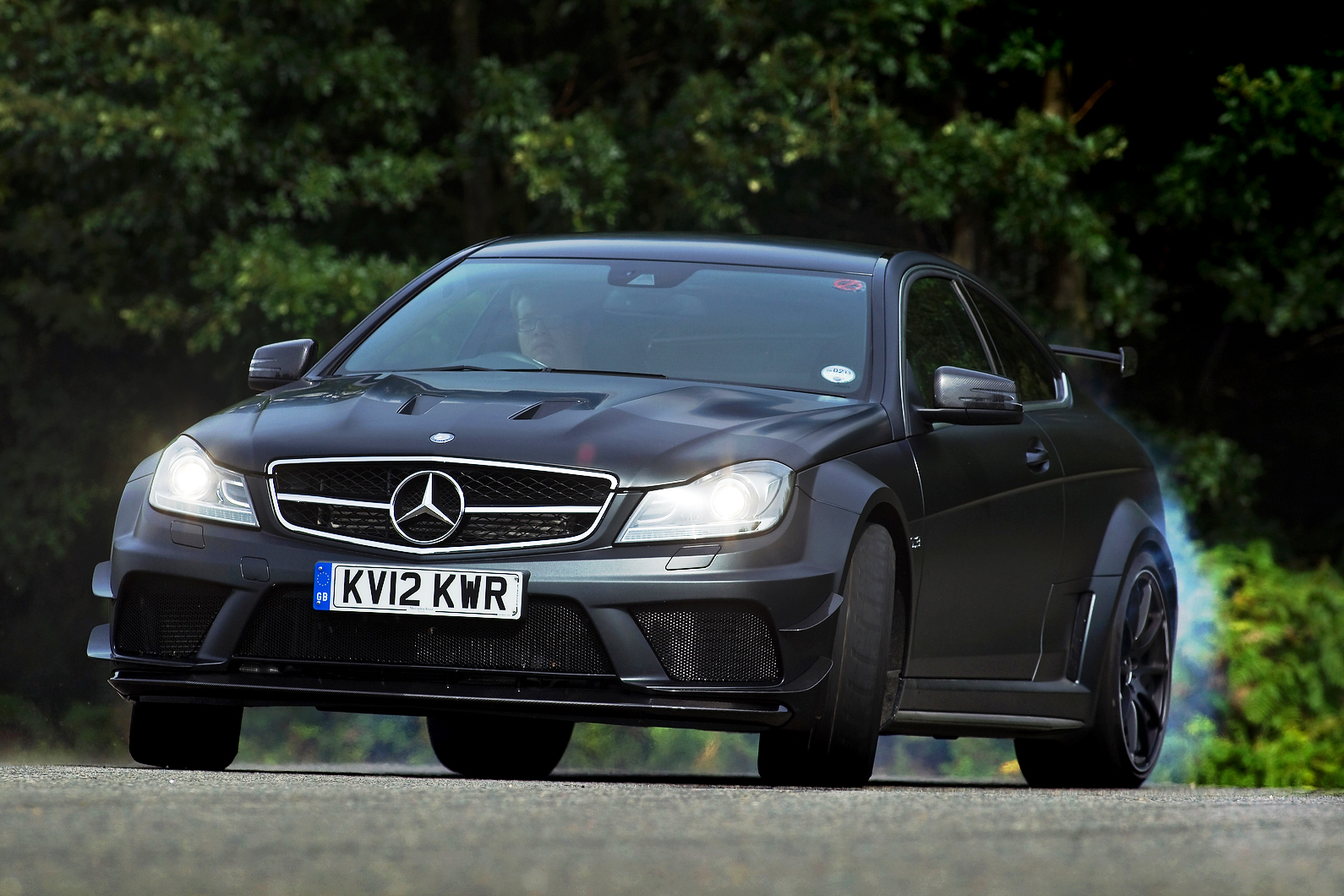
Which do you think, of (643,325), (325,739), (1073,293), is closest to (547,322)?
(643,325)

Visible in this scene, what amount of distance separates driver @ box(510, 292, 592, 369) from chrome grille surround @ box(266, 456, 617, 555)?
952 mm

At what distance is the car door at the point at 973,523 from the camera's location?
6621mm

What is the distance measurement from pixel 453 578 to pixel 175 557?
2.69ft

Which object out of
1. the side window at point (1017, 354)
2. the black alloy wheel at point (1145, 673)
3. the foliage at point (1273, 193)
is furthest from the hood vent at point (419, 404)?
the foliage at point (1273, 193)

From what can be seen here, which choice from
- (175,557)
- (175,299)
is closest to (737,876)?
(175,557)

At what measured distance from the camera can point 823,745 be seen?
5.98 meters

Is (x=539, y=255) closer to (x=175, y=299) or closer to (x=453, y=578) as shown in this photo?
(x=453, y=578)

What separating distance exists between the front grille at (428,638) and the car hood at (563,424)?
377 millimetres

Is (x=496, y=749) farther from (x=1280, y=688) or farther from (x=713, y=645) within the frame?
(x=1280, y=688)

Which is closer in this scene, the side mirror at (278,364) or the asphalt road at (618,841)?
the asphalt road at (618,841)

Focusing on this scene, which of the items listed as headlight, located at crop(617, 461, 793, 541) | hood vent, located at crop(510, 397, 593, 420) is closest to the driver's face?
hood vent, located at crop(510, 397, 593, 420)

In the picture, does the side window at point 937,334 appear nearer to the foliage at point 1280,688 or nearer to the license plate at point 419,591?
the license plate at point 419,591

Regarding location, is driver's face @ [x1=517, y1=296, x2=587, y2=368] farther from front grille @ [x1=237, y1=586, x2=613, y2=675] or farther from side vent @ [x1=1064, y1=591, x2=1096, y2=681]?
side vent @ [x1=1064, y1=591, x2=1096, y2=681]

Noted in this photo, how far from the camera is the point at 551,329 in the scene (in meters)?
7.07
